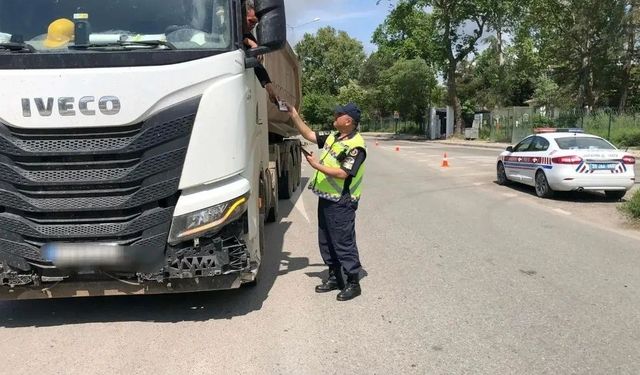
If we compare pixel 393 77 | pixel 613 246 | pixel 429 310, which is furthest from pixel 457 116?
pixel 429 310

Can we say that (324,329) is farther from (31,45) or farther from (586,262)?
(586,262)

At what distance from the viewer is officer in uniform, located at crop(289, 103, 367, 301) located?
5652 millimetres

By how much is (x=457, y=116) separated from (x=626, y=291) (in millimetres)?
43732

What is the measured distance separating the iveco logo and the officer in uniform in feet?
6.29

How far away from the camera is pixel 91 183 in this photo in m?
4.44

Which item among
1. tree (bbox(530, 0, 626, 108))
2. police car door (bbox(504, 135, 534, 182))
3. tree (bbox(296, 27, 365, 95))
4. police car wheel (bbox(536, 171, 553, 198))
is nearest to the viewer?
police car wheel (bbox(536, 171, 553, 198))

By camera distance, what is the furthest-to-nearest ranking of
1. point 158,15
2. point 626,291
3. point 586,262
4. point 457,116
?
point 457,116 < point 586,262 < point 626,291 < point 158,15

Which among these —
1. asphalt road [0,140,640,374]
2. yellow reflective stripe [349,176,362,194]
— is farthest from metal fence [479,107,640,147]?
yellow reflective stripe [349,176,362,194]

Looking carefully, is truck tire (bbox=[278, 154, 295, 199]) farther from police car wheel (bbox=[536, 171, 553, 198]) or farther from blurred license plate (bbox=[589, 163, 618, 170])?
blurred license plate (bbox=[589, 163, 618, 170])

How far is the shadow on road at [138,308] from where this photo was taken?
209 inches

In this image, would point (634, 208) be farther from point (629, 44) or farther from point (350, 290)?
point (629, 44)

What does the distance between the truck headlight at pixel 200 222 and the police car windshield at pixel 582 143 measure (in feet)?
32.7

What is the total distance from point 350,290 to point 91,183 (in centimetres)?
262

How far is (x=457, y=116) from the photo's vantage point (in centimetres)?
4856
